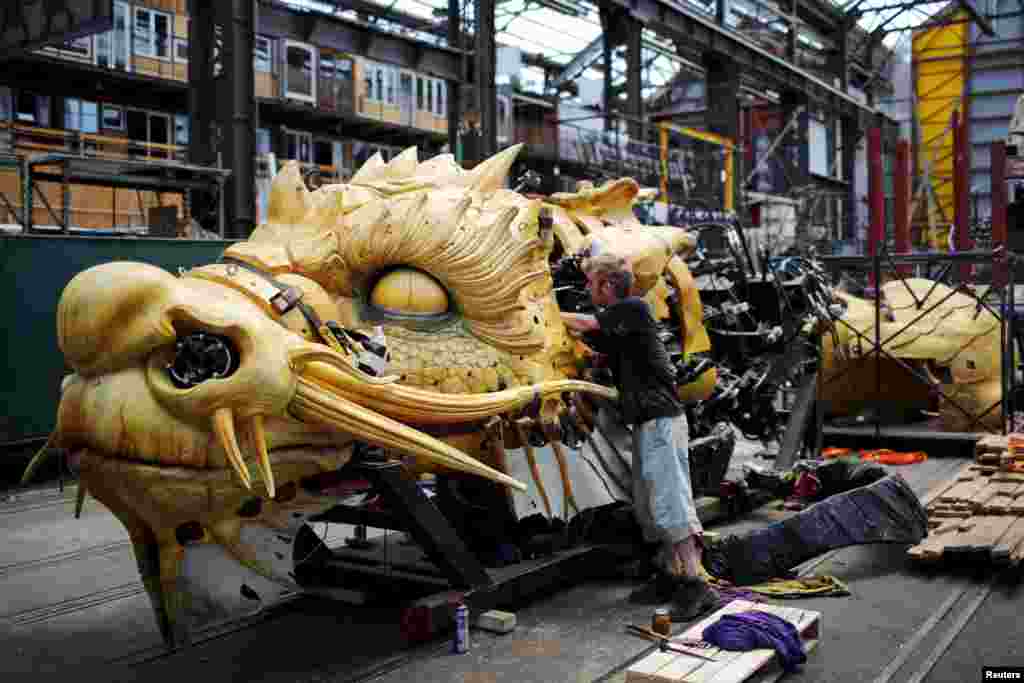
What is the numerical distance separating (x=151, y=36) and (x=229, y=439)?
71.4 feet

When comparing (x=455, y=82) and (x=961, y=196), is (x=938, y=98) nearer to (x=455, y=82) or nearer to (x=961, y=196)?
(x=961, y=196)

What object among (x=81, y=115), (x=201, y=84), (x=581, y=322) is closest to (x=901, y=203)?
(x=201, y=84)

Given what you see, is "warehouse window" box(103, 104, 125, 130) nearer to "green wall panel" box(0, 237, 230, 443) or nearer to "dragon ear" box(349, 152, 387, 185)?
"green wall panel" box(0, 237, 230, 443)

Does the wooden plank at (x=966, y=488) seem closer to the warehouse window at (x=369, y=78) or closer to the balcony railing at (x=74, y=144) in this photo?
the balcony railing at (x=74, y=144)

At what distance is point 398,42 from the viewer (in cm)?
1822

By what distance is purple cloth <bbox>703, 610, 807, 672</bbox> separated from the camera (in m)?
4.25

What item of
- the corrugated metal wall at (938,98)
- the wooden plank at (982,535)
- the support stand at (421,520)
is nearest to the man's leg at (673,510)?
the support stand at (421,520)

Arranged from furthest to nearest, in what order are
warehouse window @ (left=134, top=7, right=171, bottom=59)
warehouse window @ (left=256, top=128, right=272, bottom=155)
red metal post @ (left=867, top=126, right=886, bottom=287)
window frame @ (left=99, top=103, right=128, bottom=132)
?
warehouse window @ (left=256, top=128, right=272, bottom=155) < window frame @ (left=99, top=103, right=128, bottom=132) < warehouse window @ (left=134, top=7, right=171, bottom=59) < red metal post @ (left=867, top=126, right=886, bottom=287)

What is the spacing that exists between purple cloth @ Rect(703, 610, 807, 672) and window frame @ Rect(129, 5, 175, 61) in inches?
846

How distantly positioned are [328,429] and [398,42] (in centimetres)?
1543

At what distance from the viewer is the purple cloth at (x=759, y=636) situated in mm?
4254

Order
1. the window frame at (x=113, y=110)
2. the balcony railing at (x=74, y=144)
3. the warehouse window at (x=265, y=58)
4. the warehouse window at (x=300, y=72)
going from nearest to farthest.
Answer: the balcony railing at (x=74, y=144), the window frame at (x=113, y=110), the warehouse window at (x=265, y=58), the warehouse window at (x=300, y=72)

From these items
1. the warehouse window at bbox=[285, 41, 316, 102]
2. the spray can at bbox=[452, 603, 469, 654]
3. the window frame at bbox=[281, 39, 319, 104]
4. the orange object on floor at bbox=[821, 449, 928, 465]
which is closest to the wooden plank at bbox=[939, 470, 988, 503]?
the orange object on floor at bbox=[821, 449, 928, 465]

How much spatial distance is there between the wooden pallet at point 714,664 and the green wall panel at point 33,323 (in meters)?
7.00
